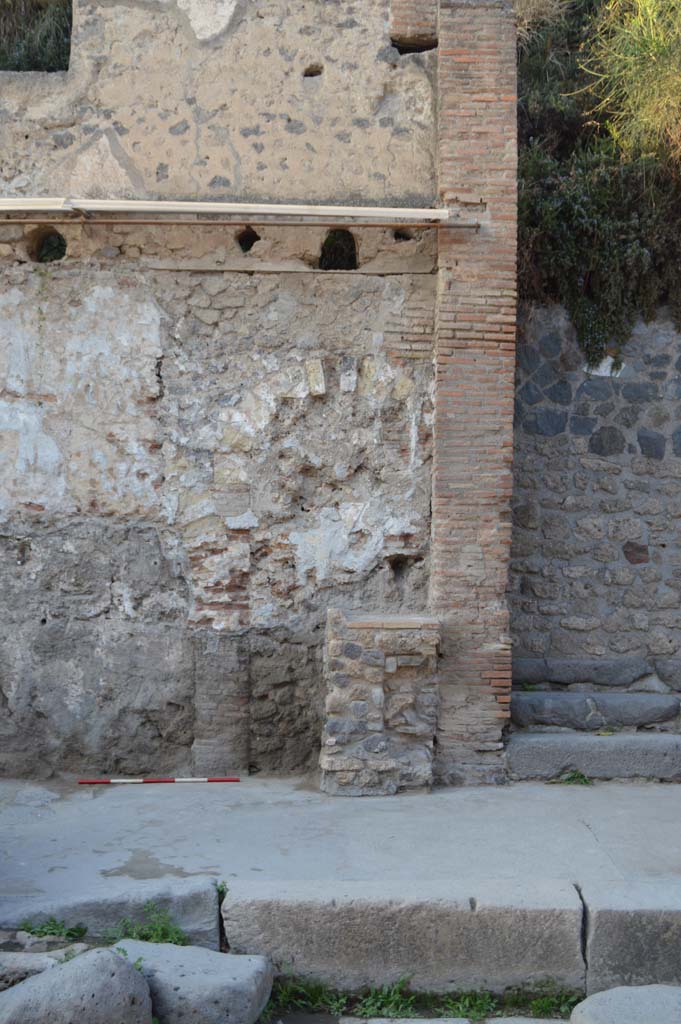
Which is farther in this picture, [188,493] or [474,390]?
[188,493]

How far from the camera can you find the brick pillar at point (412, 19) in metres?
6.26

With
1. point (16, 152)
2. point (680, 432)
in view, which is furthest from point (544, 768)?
point (16, 152)

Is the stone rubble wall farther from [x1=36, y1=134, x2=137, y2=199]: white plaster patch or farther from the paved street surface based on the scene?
the paved street surface

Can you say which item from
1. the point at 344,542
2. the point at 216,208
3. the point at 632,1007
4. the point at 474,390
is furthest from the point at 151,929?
the point at 216,208

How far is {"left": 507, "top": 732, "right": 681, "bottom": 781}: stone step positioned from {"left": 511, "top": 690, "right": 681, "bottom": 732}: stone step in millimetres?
237

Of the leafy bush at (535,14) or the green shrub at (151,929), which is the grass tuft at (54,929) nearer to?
the green shrub at (151,929)

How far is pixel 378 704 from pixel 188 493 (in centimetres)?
163

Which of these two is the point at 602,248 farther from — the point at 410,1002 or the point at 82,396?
the point at 410,1002

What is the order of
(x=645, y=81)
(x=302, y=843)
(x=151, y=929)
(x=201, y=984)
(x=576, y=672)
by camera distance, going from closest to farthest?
(x=201, y=984) → (x=151, y=929) → (x=302, y=843) → (x=576, y=672) → (x=645, y=81)

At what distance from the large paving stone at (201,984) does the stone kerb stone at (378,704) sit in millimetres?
1846

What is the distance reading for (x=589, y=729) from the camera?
6379 millimetres

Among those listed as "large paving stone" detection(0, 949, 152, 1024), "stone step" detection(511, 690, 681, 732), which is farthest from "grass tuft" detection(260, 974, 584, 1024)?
"stone step" detection(511, 690, 681, 732)

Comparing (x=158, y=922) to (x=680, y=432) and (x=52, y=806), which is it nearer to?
(x=52, y=806)

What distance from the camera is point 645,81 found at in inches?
295
